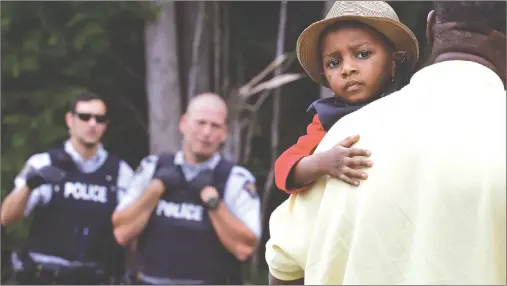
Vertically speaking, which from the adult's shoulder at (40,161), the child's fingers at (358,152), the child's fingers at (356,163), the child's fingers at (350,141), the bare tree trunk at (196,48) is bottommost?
the adult's shoulder at (40,161)

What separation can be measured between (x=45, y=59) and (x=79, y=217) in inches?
76.3

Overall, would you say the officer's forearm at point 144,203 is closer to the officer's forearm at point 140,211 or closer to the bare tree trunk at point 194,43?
the officer's forearm at point 140,211

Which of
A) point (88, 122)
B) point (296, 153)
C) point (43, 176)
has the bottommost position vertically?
point (43, 176)

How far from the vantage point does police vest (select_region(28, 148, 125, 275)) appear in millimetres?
4824

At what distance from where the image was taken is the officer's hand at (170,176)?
15.0 feet

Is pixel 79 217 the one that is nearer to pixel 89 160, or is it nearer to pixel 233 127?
pixel 89 160

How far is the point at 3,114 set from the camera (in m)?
6.47

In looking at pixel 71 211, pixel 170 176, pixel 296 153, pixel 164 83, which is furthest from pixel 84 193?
pixel 296 153

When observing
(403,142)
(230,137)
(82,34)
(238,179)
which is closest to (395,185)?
(403,142)

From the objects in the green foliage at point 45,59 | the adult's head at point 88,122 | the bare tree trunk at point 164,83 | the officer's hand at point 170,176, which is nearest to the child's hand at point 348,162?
the officer's hand at point 170,176

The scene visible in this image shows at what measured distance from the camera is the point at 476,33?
1604 mm

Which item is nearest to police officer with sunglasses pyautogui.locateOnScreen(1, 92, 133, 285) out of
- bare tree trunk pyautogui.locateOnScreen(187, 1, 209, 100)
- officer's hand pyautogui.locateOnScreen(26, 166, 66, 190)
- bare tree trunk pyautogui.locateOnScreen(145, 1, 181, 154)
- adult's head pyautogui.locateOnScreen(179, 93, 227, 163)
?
officer's hand pyautogui.locateOnScreen(26, 166, 66, 190)

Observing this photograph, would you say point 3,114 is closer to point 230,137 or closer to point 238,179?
point 230,137

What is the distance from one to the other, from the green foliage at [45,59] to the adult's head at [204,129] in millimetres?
1782
